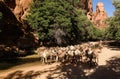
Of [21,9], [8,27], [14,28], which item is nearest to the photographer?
[8,27]

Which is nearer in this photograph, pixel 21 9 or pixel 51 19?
pixel 51 19

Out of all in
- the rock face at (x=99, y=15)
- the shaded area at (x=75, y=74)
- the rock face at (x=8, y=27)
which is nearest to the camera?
Result: the shaded area at (x=75, y=74)

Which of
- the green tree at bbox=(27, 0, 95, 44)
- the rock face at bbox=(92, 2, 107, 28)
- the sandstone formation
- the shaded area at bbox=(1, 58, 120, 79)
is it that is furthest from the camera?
the rock face at bbox=(92, 2, 107, 28)

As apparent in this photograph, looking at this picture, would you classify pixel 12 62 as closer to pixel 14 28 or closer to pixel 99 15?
pixel 14 28

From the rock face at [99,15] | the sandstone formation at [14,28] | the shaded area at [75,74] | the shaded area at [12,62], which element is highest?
the rock face at [99,15]

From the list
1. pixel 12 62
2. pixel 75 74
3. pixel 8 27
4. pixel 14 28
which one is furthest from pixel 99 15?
pixel 75 74

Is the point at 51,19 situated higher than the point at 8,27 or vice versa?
the point at 51,19

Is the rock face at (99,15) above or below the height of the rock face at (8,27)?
above

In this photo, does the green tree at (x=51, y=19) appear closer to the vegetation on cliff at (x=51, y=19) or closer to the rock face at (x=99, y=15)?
the vegetation on cliff at (x=51, y=19)

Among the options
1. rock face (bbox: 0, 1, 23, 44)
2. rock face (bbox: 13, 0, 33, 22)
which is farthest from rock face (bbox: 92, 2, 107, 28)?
rock face (bbox: 0, 1, 23, 44)

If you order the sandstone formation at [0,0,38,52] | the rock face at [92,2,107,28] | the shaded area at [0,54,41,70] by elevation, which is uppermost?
the rock face at [92,2,107,28]

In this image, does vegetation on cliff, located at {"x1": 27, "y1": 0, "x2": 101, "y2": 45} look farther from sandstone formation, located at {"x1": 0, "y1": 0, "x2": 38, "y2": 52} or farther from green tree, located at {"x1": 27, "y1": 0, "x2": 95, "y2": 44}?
sandstone formation, located at {"x1": 0, "y1": 0, "x2": 38, "y2": 52}

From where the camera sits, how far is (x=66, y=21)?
164 feet

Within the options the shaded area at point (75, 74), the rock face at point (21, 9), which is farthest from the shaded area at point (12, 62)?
the rock face at point (21, 9)
